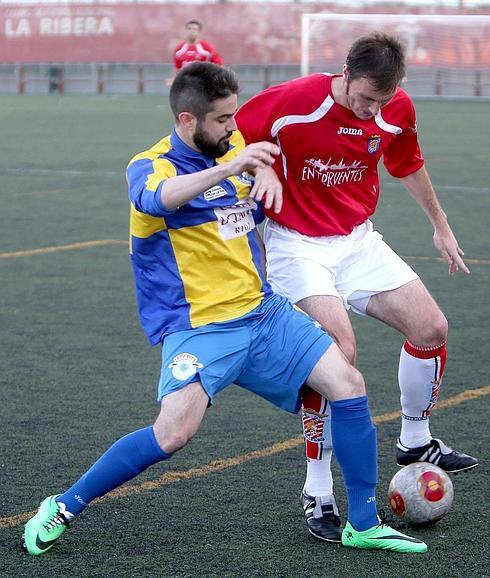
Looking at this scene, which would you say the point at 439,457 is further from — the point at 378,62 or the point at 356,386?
the point at 378,62

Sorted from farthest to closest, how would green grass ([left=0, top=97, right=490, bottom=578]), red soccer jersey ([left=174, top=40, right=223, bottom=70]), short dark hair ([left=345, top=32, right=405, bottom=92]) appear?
red soccer jersey ([left=174, top=40, right=223, bottom=70])
short dark hair ([left=345, top=32, right=405, bottom=92])
green grass ([left=0, top=97, right=490, bottom=578])

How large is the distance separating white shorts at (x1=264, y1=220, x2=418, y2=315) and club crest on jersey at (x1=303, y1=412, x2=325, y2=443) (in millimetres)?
581

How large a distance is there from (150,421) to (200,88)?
231cm

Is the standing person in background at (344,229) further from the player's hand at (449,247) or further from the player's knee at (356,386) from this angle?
the player's knee at (356,386)

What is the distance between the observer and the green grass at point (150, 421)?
14.1 ft

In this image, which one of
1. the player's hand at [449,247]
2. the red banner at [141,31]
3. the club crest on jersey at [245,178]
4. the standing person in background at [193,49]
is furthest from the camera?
the red banner at [141,31]

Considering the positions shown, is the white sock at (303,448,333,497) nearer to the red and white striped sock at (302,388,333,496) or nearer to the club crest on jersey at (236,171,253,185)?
the red and white striped sock at (302,388,333,496)

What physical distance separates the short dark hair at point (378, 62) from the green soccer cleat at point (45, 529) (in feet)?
6.73

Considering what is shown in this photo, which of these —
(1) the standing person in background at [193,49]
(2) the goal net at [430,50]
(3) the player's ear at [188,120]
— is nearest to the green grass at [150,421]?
(3) the player's ear at [188,120]

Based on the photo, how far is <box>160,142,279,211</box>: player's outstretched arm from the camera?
3.96 meters

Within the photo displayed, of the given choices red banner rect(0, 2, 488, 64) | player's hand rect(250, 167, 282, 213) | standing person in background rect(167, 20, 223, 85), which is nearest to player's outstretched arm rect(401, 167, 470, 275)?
player's hand rect(250, 167, 282, 213)

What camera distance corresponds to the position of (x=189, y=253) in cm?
436

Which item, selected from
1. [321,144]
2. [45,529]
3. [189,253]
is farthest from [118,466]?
[321,144]

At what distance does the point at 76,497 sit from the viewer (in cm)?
429
